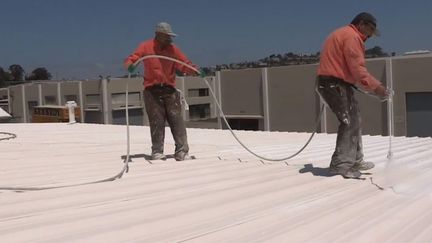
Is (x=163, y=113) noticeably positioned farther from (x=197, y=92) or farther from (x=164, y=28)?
(x=197, y=92)

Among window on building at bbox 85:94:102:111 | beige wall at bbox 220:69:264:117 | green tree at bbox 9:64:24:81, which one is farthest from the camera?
green tree at bbox 9:64:24:81

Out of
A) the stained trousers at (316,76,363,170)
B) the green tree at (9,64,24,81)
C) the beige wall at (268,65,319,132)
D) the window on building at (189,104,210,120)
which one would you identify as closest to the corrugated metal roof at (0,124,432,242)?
the stained trousers at (316,76,363,170)

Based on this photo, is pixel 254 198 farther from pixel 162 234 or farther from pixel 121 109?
pixel 121 109

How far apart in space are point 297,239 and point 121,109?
5104cm

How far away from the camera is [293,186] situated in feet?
13.5

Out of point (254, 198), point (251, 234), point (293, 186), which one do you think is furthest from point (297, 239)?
point (293, 186)

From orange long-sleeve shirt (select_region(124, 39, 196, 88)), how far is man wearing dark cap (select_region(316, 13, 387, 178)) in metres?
1.61

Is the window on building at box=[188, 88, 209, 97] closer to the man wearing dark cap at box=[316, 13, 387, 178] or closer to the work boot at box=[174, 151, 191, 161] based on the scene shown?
the work boot at box=[174, 151, 191, 161]

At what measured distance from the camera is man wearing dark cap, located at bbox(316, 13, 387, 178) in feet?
13.6

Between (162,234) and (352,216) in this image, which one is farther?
(352,216)

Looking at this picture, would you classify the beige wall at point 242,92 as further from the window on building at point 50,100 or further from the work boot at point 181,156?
the work boot at point 181,156

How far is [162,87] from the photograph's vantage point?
18.0ft

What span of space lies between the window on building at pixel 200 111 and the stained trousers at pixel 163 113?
163 ft

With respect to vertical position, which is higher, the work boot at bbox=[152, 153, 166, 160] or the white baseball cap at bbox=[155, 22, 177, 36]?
the white baseball cap at bbox=[155, 22, 177, 36]
